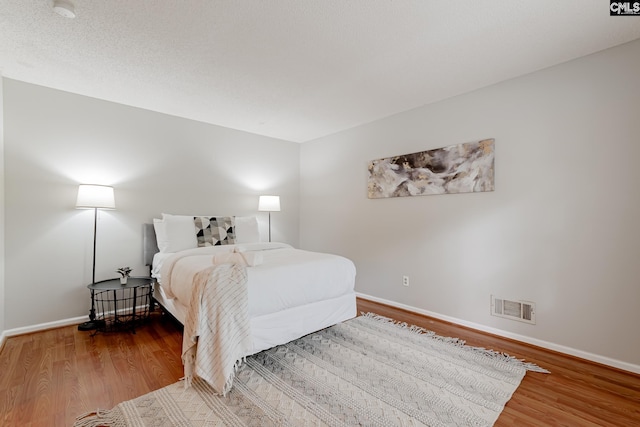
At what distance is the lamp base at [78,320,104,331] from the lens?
290 centimetres

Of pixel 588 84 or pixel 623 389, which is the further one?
pixel 588 84

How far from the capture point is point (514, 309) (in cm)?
270

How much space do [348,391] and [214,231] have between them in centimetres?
241

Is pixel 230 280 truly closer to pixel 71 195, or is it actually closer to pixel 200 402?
pixel 200 402

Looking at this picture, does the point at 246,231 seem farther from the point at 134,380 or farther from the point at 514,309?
the point at 514,309

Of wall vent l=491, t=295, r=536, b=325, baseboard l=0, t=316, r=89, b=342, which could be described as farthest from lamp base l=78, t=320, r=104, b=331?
wall vent l=491, t=295, r=536, b=325

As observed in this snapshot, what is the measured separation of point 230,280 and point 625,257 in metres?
2.86

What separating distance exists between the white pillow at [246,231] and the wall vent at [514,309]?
2.80 meters

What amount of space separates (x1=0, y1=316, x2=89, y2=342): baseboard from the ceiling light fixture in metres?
2.68

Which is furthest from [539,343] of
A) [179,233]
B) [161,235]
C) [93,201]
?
[93,201]

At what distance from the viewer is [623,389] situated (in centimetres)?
193

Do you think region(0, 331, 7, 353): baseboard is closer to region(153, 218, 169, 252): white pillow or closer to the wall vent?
region(153, 218, 169, 252): white pillow

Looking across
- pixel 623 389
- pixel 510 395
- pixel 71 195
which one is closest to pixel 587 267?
pixel 623 389

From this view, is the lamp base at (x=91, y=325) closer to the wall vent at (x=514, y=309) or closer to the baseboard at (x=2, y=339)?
the baseboard at (x=2, y=339)
